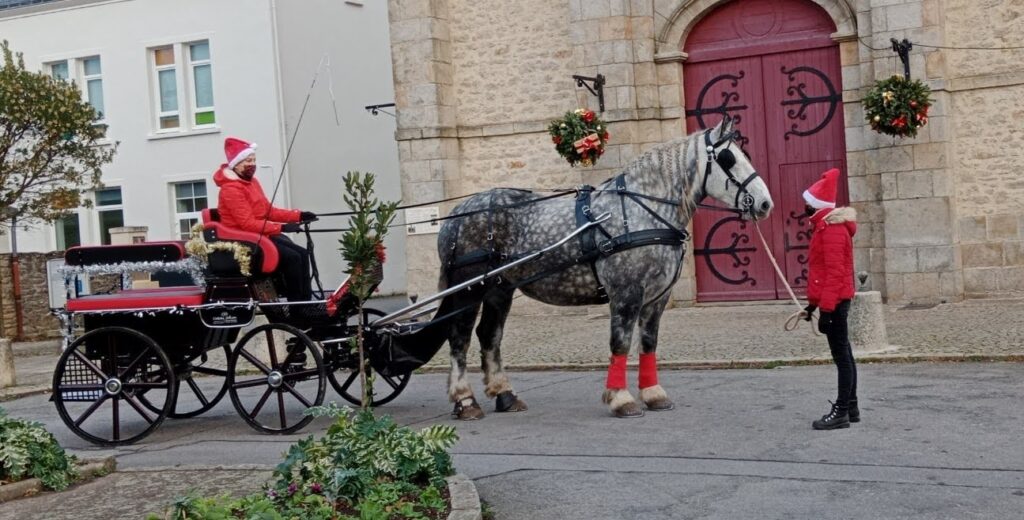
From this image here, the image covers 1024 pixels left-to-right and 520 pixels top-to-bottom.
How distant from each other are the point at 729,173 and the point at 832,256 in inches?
46.1

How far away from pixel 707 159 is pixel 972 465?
314cm

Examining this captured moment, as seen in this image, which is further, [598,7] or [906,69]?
[598,7]

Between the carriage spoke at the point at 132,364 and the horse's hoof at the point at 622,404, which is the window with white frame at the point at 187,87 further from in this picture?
the horse's hoof at the point at 622,404

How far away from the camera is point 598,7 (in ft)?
63.1

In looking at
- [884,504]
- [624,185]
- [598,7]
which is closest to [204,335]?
[624,185]

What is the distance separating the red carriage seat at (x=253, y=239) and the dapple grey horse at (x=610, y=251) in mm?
1331

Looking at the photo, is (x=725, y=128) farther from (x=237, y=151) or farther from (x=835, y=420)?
(x=237, y=151)

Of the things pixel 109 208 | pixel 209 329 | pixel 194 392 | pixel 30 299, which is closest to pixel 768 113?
pixel 194 392

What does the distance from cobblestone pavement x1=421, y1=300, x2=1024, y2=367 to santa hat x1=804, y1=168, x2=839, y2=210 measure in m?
3.80

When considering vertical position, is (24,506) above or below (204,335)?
below

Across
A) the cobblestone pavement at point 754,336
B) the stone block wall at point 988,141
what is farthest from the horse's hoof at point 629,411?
the stone block wall at point 988,141

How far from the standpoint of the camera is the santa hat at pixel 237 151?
9938 millimetres

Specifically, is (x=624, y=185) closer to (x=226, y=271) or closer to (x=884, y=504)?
(x=226, y=271)

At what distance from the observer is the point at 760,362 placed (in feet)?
40.8
